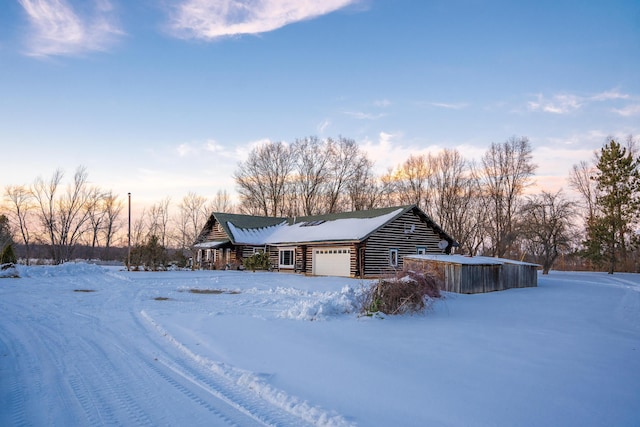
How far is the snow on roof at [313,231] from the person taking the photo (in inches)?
1075

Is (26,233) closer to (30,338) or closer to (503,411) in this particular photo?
(30,338)

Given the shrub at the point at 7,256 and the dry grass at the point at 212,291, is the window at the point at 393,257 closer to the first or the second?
the dry grass at the point at 212,291

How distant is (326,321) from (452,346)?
351 centimetres

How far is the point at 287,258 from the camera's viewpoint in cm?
3338

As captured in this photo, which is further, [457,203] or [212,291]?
[457,203]

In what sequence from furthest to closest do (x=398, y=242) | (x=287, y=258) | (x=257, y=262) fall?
(x=287, y=258) < (x=257, y=262) < (x=398, y=242)

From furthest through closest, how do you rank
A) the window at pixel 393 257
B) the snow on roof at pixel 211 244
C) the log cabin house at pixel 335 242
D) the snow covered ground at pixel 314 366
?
the snow on roof at pixel 211 244
the window at pixel 393 257
the log cabin house at pixel 335 242
the snow covered ground at pixel 314 366

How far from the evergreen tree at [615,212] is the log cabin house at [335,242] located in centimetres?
1450

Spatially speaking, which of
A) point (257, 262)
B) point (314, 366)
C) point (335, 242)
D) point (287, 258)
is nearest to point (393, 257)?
point (335, 242)

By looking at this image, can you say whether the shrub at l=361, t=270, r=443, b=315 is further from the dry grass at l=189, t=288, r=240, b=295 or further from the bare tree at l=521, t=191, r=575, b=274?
the bare tree at l=521, t=191, r=575, b=274

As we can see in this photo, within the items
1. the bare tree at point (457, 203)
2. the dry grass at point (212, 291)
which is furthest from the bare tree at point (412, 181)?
the dry grass at point (212, 291)

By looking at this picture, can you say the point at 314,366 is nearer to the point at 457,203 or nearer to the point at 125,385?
the point at 125,385

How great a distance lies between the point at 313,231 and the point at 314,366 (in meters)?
24.9

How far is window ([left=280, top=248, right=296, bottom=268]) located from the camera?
32750mm
